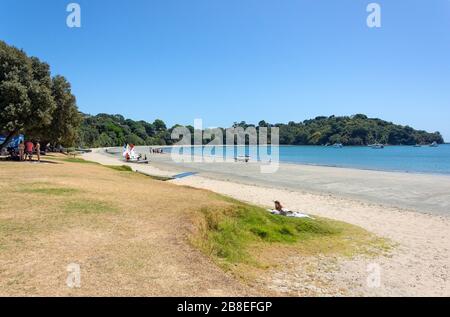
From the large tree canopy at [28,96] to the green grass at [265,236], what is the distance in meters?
20.4

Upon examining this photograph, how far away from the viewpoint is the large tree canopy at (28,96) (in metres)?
26.8

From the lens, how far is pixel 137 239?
29.8ft

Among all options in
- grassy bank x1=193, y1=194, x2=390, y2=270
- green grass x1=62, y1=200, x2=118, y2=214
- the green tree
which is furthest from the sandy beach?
the green tree

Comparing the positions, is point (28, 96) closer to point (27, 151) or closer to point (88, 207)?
point (27, 151)

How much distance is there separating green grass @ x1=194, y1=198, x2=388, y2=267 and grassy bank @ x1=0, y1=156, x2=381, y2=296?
0.13 ft

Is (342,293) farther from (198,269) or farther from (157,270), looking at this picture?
(157,270)

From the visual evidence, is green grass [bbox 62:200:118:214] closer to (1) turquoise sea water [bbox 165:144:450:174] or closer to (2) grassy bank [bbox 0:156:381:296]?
(2) grassy bank [bbox 0:156:381:296]

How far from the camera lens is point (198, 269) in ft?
23.7

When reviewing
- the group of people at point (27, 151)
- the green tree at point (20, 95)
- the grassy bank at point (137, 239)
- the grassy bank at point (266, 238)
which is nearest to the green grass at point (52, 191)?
the grassy bank at point (137, 239)

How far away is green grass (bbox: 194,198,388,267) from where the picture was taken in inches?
419

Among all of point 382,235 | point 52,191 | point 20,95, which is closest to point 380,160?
point 382,235

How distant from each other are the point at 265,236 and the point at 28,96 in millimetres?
23191

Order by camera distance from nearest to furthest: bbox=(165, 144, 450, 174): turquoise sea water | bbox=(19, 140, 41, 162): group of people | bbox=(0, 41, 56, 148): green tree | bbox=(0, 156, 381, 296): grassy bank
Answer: bbox=(0, 156, 381, 296): grassy bank, bbox=(0, 41, 56, 148): green tree, bbox=(19, 140, 41, 162): group of people, bbox=(165, 144, 450, 174): turquoise sea water

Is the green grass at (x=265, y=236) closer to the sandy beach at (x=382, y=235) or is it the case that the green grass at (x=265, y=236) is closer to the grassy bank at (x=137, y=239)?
the grassy bank at (x=137, y=239)
